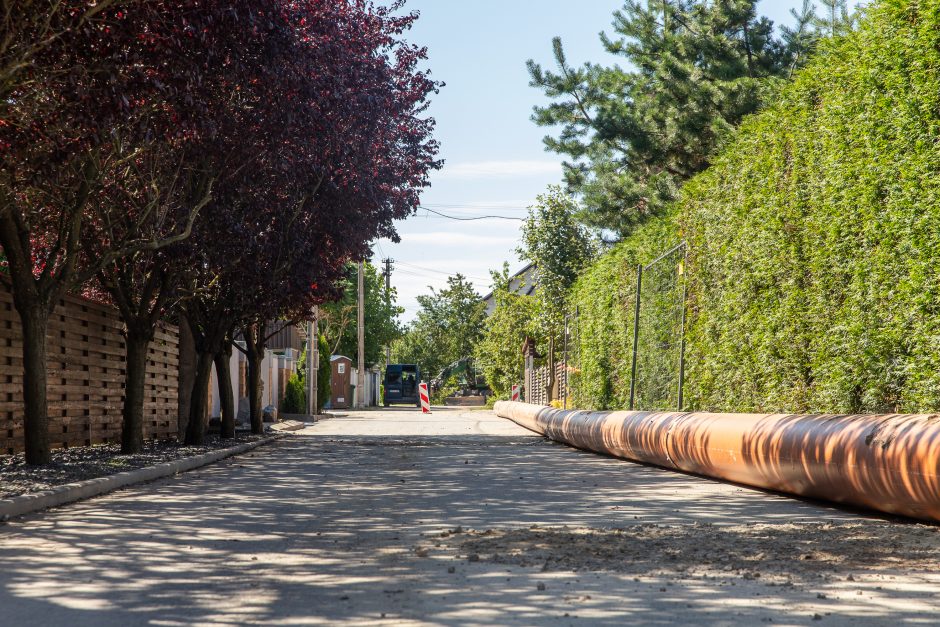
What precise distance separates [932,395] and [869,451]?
1195mm

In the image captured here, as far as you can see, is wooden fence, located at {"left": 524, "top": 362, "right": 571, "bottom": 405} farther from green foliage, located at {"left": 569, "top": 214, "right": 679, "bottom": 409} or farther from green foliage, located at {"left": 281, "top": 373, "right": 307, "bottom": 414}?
green foliage, located at {"left": 281, "top": 373, "right": 307, "bottom": 414}

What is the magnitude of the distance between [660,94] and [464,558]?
21552 millimetres

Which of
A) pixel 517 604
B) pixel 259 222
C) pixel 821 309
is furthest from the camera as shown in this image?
pixel 259 222

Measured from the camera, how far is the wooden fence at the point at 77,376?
13797 mm

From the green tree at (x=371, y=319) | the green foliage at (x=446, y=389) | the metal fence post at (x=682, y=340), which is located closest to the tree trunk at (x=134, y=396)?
the metal fence post at (x=682, y=340)

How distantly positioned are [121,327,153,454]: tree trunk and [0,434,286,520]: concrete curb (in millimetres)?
1058

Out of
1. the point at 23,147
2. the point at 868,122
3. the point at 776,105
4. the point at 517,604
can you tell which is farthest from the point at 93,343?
the point at 517,604

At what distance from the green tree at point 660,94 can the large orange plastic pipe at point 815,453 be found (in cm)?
1192

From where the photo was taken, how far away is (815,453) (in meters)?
8.98

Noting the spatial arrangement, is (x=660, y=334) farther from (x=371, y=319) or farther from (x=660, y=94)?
(x=371, y=319)

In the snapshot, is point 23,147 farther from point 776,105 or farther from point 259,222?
point 776,105

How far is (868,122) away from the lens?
1029cm

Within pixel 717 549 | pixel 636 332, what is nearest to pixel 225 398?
pixel 636 332

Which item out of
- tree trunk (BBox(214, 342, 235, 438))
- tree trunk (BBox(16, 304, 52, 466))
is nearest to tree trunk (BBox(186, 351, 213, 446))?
tree trunk (BBox(214, 342, 235, 438))
